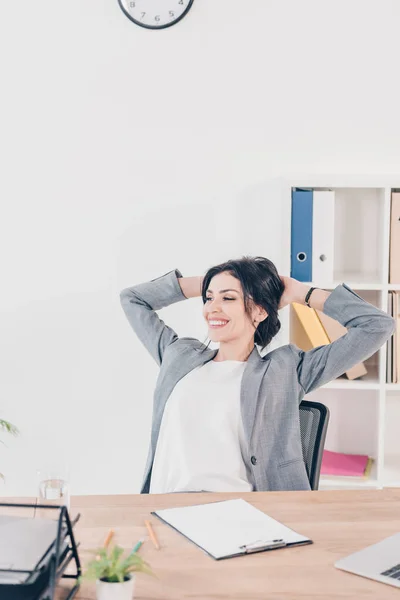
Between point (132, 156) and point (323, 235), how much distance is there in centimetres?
91

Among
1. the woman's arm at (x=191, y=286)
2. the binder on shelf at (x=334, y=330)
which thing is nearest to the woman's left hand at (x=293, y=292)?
the woman's arm at (x=191, y=286)

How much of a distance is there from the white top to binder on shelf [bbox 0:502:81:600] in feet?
2.39

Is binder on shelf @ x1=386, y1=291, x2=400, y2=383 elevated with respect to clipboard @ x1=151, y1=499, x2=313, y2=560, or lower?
elevated

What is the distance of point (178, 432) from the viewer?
6.91 ft

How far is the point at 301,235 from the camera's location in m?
2.88

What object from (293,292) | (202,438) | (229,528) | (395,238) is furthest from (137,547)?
(395,238)

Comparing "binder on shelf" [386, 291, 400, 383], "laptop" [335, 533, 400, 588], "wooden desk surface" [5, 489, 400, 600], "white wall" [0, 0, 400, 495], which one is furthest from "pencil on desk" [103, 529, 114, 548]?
"white wall" [0, 0, 400, 495]

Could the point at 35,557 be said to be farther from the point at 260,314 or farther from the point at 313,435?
the point at 260,314

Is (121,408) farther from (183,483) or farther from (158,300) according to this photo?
(183,483)

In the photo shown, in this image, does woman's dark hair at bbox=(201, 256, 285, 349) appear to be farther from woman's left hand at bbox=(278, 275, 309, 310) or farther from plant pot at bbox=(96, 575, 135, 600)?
plant pot at bbox=(96, 575, 135, 600)

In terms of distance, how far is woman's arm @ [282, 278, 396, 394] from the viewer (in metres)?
2.16

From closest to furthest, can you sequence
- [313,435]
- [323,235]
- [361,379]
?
[313,435] < [323,235] < [361,379]

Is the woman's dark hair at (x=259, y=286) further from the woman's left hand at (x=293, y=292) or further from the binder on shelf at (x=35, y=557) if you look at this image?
the binder on shelf at (x=35, y=557)

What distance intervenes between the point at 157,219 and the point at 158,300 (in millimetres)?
817
